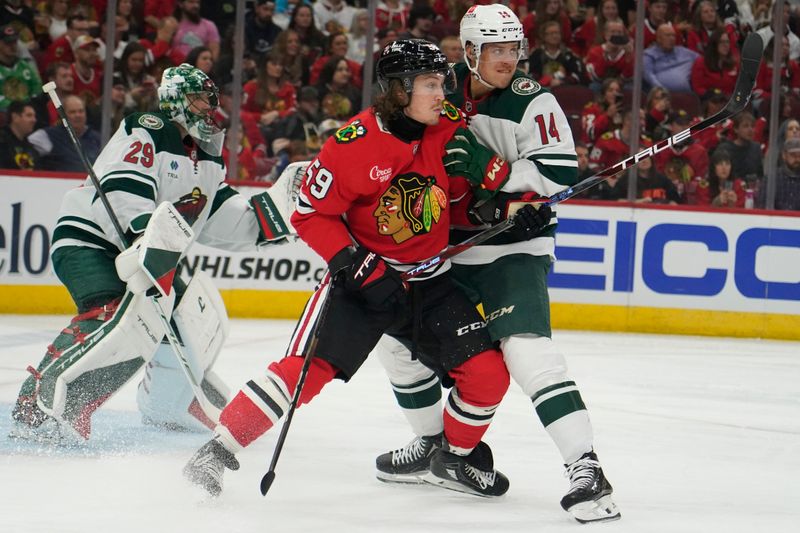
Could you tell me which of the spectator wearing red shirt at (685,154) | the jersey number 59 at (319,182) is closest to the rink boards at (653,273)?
the spectator wearing red shirt at (685,154)

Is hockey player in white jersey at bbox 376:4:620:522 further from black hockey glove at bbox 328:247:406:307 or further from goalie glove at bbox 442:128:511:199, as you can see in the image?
black hockey glove at bbox 328:247:406:307

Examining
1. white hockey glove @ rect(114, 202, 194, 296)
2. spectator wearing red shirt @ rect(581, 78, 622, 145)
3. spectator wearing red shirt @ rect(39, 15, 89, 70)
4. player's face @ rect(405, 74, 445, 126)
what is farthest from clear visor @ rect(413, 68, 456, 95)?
spectator wearing red shirt @ rect(39, 15, 89, 70)

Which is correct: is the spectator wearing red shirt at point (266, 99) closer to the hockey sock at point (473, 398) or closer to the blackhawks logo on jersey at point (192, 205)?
the blackhawks logo on jersey at point (192, 205)

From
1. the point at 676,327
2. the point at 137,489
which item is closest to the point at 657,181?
the point at 676,327

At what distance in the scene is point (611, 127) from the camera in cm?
684

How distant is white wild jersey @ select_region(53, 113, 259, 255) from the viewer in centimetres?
337

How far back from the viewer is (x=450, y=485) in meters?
2.99

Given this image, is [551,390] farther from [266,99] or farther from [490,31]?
[266,99]

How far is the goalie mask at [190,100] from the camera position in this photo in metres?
3.46

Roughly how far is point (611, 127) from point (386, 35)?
1.41 metres

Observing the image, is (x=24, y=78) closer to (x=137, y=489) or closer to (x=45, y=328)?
(x=45, y=328)

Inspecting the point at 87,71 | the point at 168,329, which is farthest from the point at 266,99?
the point at 168,329

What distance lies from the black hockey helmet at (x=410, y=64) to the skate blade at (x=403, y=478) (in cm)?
100

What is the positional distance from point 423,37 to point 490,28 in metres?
4.03
